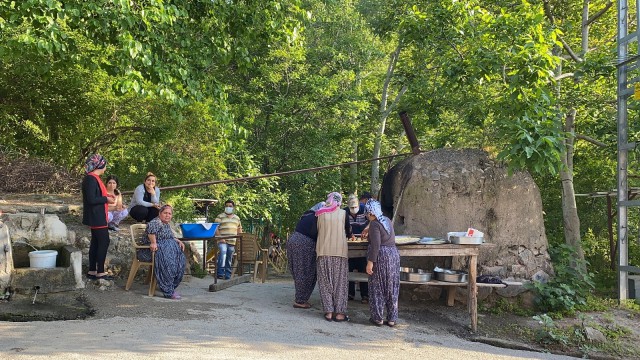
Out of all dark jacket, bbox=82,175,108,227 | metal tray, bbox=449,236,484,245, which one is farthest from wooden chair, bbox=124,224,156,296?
metal tray, bbox=449,236,484,245

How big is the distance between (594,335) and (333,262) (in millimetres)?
3091

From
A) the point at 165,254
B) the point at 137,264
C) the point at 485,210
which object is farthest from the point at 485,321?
the point at 137,264

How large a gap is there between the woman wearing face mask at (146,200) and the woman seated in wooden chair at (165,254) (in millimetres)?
1082

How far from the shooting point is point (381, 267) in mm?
6633

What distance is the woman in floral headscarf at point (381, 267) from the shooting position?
21.6ft

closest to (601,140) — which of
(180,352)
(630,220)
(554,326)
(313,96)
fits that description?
(630,220)

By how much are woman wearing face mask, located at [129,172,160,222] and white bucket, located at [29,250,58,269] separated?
5.80 feet

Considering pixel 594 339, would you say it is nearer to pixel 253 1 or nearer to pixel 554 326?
pixel 554 326

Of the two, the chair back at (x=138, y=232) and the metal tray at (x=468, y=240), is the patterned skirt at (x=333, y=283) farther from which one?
the chair back at (x=138, y=232)

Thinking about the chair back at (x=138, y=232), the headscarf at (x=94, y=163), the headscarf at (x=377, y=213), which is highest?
the headscarf at (x=94, y=163)

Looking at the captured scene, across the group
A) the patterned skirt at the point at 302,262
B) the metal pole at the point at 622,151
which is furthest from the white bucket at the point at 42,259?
the metal pole at the point at 622,151

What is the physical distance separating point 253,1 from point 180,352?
5879 millimetres

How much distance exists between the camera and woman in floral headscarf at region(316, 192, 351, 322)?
6.77m

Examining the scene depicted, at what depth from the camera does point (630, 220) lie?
50.6 feet
